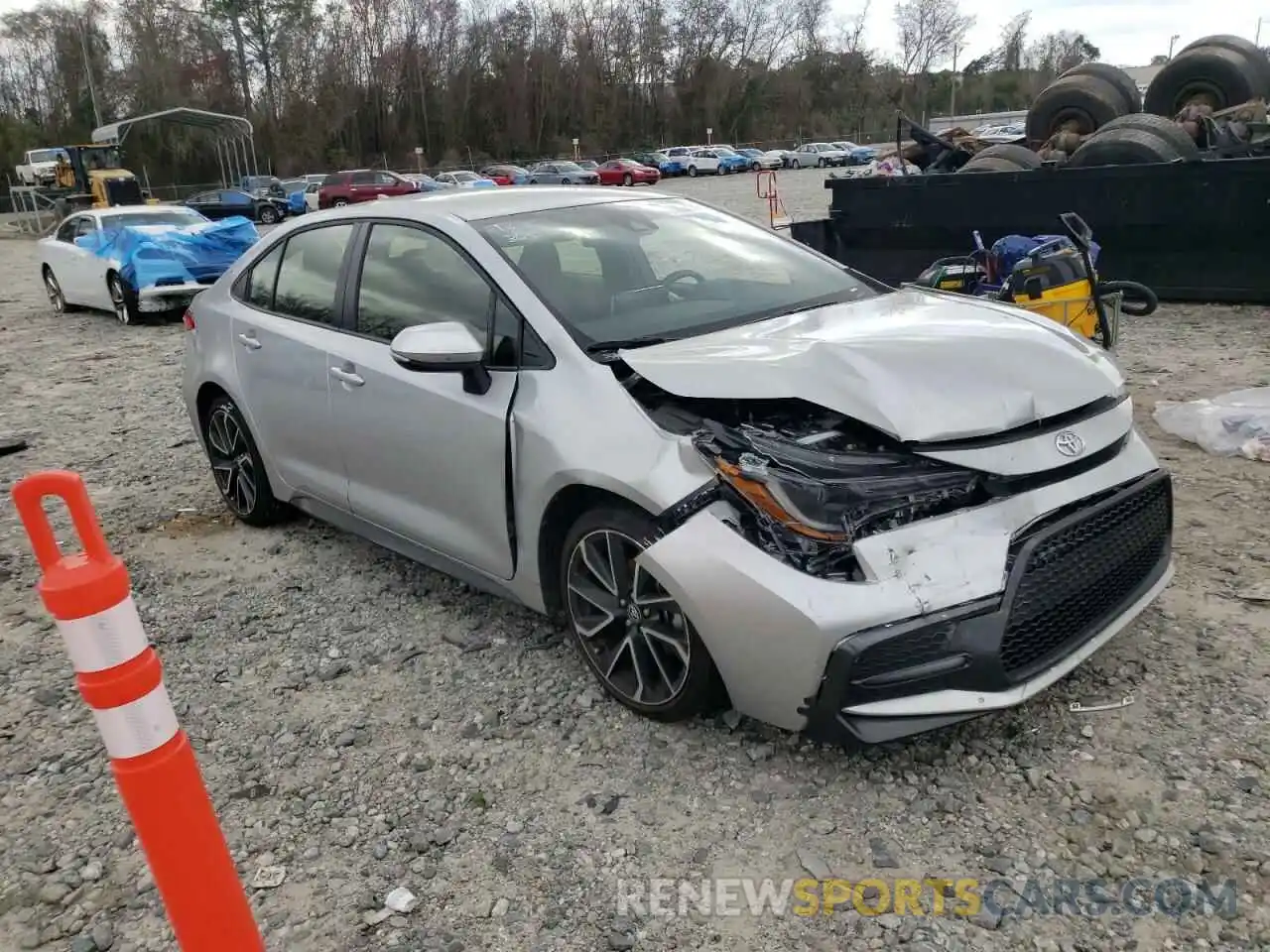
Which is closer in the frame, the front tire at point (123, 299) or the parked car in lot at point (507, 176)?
the front tire at point (123, 299)

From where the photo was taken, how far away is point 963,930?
2291mm

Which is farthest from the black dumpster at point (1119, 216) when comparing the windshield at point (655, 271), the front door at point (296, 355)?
the front door at point (296, 355)

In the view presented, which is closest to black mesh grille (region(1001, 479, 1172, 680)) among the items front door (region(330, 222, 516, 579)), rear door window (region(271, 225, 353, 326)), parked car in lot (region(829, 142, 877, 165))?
front door (region(330, 222, 516, 579))

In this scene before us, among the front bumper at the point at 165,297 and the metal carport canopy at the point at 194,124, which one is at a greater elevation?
the metal carport canopy at the point at 194,124

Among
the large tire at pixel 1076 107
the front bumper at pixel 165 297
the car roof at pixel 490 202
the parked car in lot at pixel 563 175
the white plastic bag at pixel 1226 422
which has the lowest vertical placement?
the white plastic bag at pixel 1226 422

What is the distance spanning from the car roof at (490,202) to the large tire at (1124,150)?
668 centimetres

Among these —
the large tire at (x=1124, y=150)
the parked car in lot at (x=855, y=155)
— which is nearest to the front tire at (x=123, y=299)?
the large tire at (x=1124, y=150)

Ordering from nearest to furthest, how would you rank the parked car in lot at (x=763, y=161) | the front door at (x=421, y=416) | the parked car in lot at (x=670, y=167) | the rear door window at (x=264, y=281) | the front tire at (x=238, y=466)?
the front door at (x=421, y=416)
the rear door window at (x=264, y=281)
the front tire at (x=238, y=466)
the parked car in lot at (x=670, y=167)
the parked car in lot at (x=763, y=161)

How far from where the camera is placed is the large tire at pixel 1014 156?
9.89m

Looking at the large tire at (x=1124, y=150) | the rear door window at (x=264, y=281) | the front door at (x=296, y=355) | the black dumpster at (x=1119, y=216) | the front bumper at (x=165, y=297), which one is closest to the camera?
the front door at (x=296, y=355)

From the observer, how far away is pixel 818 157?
55562 mm

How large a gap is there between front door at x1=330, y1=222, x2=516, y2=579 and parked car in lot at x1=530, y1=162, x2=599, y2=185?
36650mm

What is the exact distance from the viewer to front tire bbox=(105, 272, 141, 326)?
40.4ft

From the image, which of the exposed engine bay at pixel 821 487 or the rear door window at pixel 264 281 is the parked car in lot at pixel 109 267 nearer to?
the rear door window at pixel 264 281
